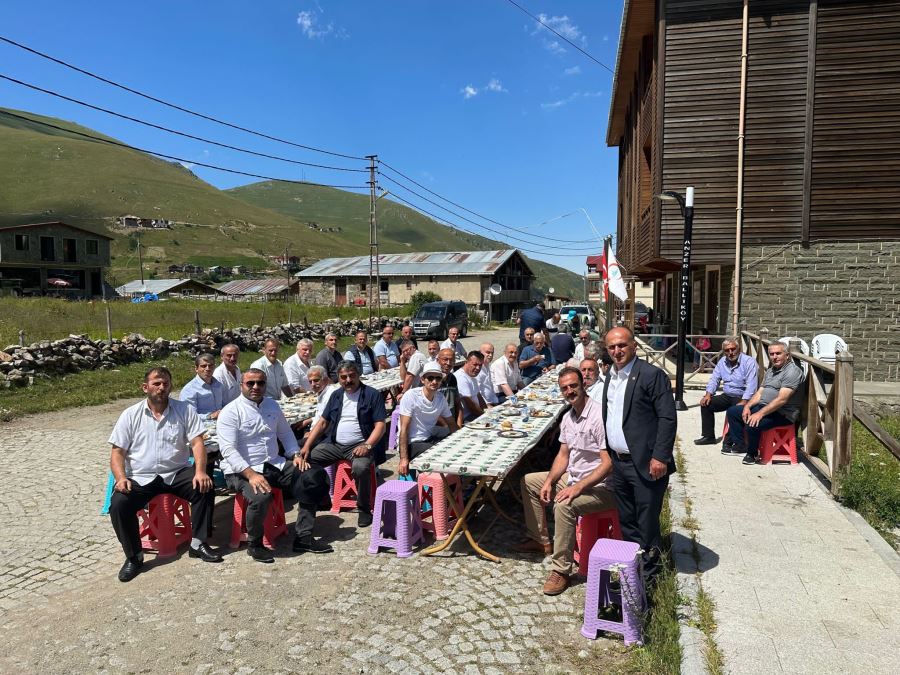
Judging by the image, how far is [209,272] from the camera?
279 ft

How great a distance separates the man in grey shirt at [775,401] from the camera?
7.15 metres

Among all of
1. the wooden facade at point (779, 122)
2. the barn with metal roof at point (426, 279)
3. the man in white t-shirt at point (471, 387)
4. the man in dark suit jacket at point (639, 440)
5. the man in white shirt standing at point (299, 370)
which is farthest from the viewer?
the barn with metal roof at point (426, 279)

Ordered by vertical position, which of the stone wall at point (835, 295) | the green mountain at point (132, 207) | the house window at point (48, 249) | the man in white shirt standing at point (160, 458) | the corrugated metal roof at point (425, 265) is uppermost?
the green mountain at point (132, 207)

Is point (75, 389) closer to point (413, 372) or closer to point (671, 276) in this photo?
point (413, 372)

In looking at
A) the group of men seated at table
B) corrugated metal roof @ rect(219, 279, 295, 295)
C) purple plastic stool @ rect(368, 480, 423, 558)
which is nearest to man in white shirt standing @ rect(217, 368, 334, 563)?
the group of men seated at table

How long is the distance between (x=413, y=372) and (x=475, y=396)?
1.37m

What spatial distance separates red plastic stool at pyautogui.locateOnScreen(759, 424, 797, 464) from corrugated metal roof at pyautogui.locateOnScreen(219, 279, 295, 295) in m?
58.1

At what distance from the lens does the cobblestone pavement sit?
356 centimetres

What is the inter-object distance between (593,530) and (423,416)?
6.78 feet

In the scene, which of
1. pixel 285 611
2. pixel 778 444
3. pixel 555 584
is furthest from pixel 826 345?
pixel 285 611

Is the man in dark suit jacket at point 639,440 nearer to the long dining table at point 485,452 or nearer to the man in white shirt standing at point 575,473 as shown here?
the man in white shirt standing at point 575,473

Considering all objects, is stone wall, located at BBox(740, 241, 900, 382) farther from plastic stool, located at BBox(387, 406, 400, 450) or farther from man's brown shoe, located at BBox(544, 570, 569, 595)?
man's brown shoe, located at BBox(544, 570, 569, 595)

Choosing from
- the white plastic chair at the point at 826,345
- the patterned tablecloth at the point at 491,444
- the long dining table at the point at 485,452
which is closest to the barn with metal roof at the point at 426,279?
the white plastic chair at the point at 826,345

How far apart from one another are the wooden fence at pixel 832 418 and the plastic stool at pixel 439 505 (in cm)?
373
